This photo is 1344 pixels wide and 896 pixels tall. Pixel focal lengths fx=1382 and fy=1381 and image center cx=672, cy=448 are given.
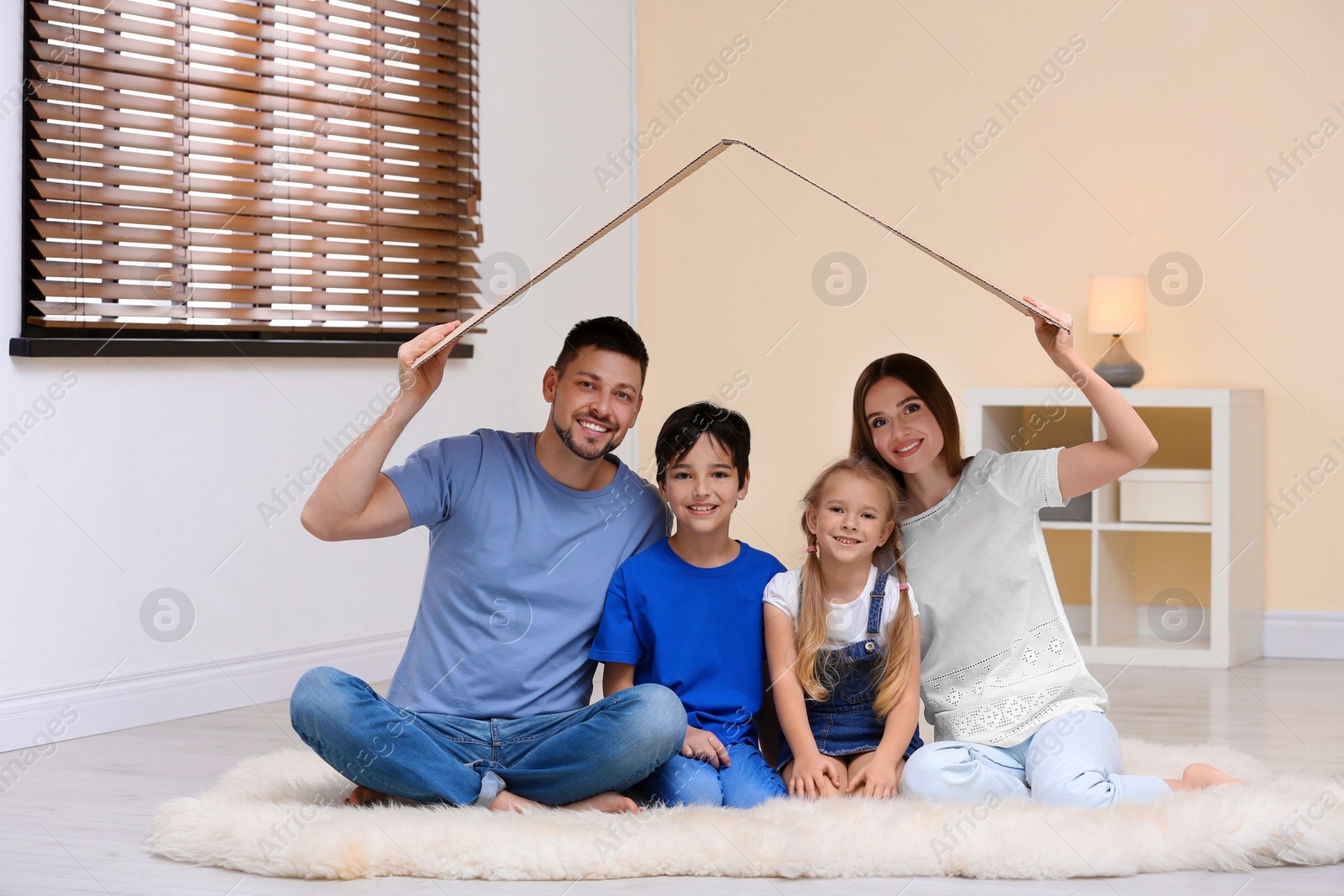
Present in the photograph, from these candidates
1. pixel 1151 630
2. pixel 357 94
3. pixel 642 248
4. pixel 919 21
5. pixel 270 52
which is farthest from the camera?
pixel 642 248

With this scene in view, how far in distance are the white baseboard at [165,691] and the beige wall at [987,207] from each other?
1390mm

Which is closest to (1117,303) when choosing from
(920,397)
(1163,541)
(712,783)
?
(1163,541)

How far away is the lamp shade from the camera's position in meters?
3.61

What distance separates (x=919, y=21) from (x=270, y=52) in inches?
75.4

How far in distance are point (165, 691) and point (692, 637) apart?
54.4 inches

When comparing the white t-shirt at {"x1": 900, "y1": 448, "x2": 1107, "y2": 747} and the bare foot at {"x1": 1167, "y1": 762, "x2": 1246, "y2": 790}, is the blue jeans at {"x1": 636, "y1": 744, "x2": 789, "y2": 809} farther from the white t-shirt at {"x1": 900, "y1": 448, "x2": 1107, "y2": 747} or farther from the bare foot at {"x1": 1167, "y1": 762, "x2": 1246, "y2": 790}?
the bare foot at {"x1": 1167, "y1": 762, "x2": 1246, "y2": 790}

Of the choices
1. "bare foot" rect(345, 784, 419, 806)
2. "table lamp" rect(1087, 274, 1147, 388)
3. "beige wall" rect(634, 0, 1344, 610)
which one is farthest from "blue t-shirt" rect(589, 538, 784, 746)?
"beige wall" rect(634, 0, 1344, 610)

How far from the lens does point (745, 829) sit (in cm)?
180

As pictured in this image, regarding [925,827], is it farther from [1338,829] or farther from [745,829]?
[1338,829]

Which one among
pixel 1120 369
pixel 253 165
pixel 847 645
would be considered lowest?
pixel 847 645

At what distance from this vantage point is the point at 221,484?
3.01m

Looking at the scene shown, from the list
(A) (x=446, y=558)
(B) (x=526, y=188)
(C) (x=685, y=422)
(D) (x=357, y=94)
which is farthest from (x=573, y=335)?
(B) (x=526, y=188)

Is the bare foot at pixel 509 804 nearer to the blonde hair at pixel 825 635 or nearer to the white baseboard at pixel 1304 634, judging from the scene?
the blonde hair at pixel 825 635

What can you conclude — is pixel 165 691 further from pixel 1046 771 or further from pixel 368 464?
pixel 1046 771
